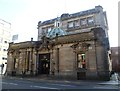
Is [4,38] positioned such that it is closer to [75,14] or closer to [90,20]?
[75,14]

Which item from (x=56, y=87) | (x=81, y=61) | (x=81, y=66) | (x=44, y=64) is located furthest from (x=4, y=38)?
(x=56, y=87)

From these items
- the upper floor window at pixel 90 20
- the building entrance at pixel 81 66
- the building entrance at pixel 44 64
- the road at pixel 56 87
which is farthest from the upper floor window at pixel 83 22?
the road at pixel 56 87

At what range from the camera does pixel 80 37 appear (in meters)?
25.1

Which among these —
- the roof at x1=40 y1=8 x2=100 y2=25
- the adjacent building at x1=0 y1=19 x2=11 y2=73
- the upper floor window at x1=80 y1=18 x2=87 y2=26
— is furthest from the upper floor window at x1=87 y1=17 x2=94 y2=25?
the adjacent building at x1=0 y1=19 x2=11 y2=73

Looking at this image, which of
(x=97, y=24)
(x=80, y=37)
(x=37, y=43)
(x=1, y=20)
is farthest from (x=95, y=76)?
(x=1, y=20)

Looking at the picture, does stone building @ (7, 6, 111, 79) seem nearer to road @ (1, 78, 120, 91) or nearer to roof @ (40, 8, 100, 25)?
roof @ (40, 8, 100, 25)

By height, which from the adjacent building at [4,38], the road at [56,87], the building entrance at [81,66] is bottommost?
the road at [56,87]

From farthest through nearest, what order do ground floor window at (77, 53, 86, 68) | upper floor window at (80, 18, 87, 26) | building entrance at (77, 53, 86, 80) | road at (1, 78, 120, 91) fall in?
1. upper floor window at (80, 18, 87, 26)
2. ground floor window at (77, 53, 86, 68)
3. building entrance at (77, 53, 86, 80)
4. road at (1, 78, 120, 91)

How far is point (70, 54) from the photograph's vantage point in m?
25.6

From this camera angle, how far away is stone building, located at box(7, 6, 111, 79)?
23.1 metres

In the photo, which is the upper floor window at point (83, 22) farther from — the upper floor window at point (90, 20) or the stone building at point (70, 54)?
the upper floor window at point (90, 20)

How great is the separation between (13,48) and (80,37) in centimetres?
1648

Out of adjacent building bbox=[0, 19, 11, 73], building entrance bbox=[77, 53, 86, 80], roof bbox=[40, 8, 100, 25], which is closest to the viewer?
building entrance bbox=[77, 53, 86, 80]

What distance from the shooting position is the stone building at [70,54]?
23.1 m
